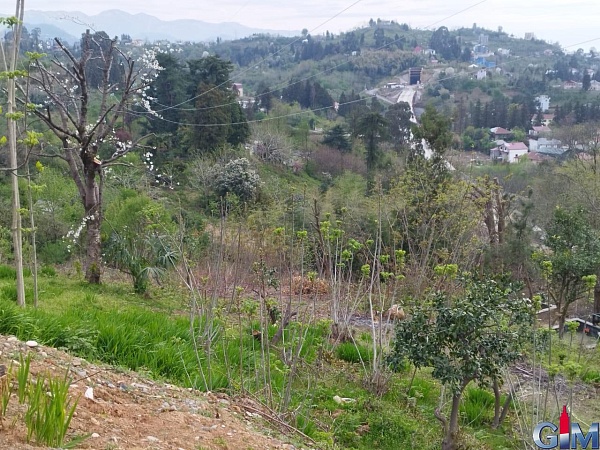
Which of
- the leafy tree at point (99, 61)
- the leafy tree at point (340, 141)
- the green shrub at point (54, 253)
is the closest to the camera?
the leafy tree at point (99, 61)

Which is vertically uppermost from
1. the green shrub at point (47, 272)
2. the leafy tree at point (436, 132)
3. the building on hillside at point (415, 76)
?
the building on hillside at point (415, 76)

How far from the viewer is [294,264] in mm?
8492

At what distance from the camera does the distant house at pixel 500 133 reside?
4781 cm

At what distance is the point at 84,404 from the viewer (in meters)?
3.04

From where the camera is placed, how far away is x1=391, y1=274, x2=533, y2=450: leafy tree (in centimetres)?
412

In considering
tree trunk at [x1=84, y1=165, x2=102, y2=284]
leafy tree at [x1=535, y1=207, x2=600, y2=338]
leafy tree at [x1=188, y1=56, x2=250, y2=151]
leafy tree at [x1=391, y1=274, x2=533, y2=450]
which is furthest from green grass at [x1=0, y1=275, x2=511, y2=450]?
leafy tree at [x1=188, y1=56, x2=250, y2=151]

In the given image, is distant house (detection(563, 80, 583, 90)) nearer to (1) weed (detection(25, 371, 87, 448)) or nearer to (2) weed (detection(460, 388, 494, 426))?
(2) weed (detection(460, 388, 494, 426))

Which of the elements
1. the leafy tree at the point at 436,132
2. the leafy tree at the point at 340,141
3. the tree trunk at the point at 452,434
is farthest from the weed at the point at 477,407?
the leafy tree at the point at 340,141

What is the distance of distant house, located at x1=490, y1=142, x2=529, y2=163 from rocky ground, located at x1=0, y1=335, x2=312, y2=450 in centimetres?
3985

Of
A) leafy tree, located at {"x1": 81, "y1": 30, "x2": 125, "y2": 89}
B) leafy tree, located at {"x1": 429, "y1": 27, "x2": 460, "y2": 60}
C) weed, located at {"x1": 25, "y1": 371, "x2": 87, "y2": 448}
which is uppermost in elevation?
leafy tree, located at {"x1": 429, "y1": 27, "x2": 460, "y2": 60}

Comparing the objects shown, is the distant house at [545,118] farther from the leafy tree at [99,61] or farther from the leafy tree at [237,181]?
the leafy tree at [237,181]

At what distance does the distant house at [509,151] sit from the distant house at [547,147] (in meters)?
0.97

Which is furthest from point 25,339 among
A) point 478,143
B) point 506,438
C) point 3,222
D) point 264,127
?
point 478,143

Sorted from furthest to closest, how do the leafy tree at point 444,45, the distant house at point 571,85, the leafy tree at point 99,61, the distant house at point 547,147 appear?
the leafy tree at point 444,45 < the distant house at point 571,85 < the distant house at point 547,147 < the leafy tree at point 99,61
